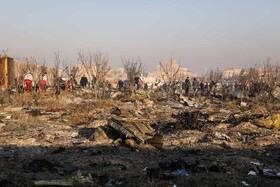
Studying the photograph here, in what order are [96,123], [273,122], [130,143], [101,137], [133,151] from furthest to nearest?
[96,123] < [273,122] < [101,137] < [130,143] < [133,151]

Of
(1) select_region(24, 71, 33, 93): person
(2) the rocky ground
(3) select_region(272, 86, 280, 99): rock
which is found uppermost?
(1) select_region(24, 71, 33, 93): person

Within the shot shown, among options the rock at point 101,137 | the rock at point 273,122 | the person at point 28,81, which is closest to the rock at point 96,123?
the rock at point 101,137

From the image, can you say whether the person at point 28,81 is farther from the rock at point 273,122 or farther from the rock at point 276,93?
the rock at point 276,93

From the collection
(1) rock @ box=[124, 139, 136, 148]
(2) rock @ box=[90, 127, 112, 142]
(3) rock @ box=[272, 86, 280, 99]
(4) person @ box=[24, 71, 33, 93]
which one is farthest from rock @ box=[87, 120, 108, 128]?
(3) rock @ box=[272, 86, 280, 99]

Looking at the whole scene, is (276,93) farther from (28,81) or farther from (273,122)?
(28,81)

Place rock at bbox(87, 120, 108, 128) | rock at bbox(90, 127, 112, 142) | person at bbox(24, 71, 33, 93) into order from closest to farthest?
rock at bbox(90, 127, 112, 142), rock at bbox(87, 120, 108, 128), person at bbox(24, 71, 33, 93)

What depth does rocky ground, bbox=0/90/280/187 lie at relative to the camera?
4719 mm

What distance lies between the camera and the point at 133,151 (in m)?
6.69

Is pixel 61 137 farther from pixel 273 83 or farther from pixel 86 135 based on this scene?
pixel 273 83

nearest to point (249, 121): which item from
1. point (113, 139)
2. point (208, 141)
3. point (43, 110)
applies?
point (208, 141)

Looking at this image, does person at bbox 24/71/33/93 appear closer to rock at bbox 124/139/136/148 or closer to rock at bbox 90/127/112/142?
rock at bbox 90/127/112/142

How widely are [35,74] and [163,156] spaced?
1659 centimetres

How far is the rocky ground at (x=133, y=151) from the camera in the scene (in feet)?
15.5

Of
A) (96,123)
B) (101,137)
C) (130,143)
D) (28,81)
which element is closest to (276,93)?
(28,81)
